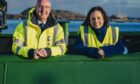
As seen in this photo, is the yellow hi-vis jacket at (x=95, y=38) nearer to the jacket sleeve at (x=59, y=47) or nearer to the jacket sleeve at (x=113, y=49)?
the jacket sleeve at (x=113, y=49)

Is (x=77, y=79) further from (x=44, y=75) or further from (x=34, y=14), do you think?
(x=34, y=14)

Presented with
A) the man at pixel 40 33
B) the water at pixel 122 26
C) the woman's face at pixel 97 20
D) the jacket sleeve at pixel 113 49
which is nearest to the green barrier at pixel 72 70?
the jacket sleeve at pixel 113 49

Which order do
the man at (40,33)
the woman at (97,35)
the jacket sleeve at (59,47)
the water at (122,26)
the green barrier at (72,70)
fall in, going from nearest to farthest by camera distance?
1. the green barrier at (72,70)
2. the jacket sleeve at (59,47)
3. the man at (40,33)
4. the woman at (97,35)
5. the water at (122,26)

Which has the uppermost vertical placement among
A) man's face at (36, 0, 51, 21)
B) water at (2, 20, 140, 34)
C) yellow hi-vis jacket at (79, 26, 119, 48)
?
man's face at (36, 0, 51, 21)

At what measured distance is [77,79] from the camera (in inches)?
152

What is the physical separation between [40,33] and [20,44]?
9.1 inches

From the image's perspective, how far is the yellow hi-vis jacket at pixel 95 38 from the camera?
4.30 meters

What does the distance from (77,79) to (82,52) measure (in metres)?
0.30

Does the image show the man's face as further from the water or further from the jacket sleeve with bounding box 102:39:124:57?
the water

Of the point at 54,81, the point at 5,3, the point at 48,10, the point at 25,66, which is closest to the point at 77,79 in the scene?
the point at 54,81

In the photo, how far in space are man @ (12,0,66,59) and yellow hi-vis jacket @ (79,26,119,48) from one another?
287 mm

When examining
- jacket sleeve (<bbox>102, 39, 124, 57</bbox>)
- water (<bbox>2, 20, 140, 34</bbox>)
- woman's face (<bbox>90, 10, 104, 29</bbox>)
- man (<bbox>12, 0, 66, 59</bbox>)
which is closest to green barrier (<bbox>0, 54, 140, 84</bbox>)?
jacket sleeve (<bbox>102, 39, 124, 57</bbox>)

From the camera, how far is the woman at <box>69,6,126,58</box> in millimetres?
4203

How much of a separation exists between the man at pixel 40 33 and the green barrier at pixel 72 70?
0.17 metres
